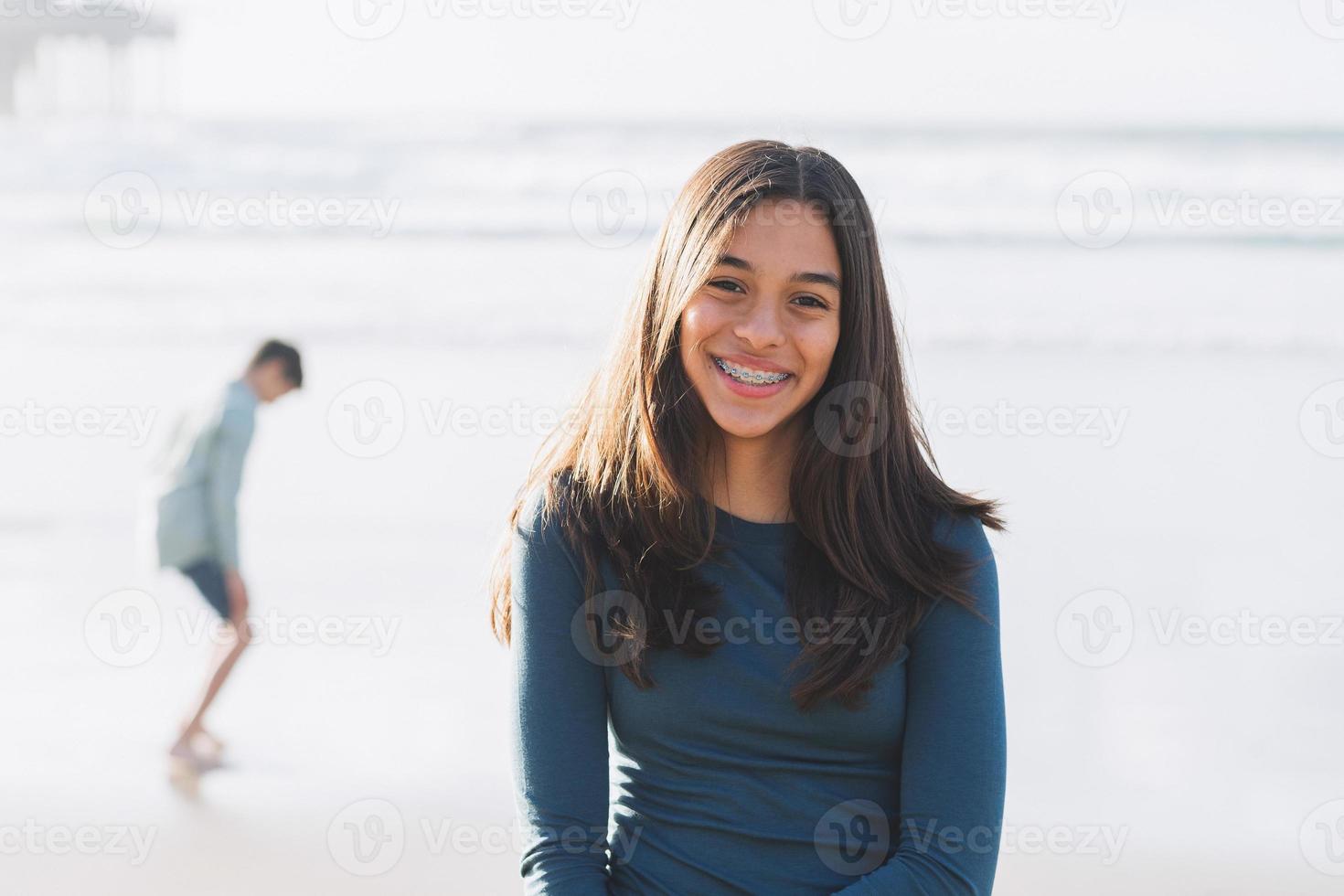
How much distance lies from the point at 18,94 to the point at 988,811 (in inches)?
779

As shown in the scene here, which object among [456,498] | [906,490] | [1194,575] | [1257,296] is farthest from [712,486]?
[1257,296]

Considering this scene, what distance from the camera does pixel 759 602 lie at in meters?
1.72
